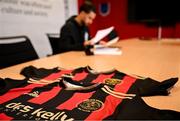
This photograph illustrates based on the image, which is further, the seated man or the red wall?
the red wall

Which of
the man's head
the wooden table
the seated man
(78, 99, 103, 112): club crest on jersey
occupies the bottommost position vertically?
the wooden table

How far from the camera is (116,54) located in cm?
200

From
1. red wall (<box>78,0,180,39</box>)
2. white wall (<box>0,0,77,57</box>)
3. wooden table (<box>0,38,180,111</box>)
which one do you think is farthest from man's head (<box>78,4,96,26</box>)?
red wall (<box>78,0,180,39</box>)

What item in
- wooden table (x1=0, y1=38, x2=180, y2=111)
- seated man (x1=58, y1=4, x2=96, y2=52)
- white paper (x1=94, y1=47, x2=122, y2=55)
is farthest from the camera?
seated man (x1=58, y1=4, x2=96, y2=52)

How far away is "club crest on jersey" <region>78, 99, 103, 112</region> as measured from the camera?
0.79m

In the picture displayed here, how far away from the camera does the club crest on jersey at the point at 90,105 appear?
79 centimetres

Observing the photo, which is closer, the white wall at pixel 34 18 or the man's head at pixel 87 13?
the man's head at pixel 87 13

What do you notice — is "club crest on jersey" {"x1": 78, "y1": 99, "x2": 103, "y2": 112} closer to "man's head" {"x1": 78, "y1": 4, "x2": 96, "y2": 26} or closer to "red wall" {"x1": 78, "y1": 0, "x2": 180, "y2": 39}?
"man's head" {"x1": 78, "y1": 4, "x2": 96, "y2": 26}

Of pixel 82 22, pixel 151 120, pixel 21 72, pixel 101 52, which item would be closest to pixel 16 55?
pixel 21 72

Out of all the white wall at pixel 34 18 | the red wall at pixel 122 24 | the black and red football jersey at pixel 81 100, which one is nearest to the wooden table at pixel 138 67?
the black and red football jersey at pixel 81 100

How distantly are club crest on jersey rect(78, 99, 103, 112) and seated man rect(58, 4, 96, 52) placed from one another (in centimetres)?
150

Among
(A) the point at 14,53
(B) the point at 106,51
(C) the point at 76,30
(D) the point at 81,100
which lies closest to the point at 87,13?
(C) the point at 76,30

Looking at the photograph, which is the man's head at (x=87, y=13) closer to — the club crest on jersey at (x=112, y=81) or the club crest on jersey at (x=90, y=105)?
the club crest on jersey at (x=112, y=81)

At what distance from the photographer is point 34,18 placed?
3.43 m
